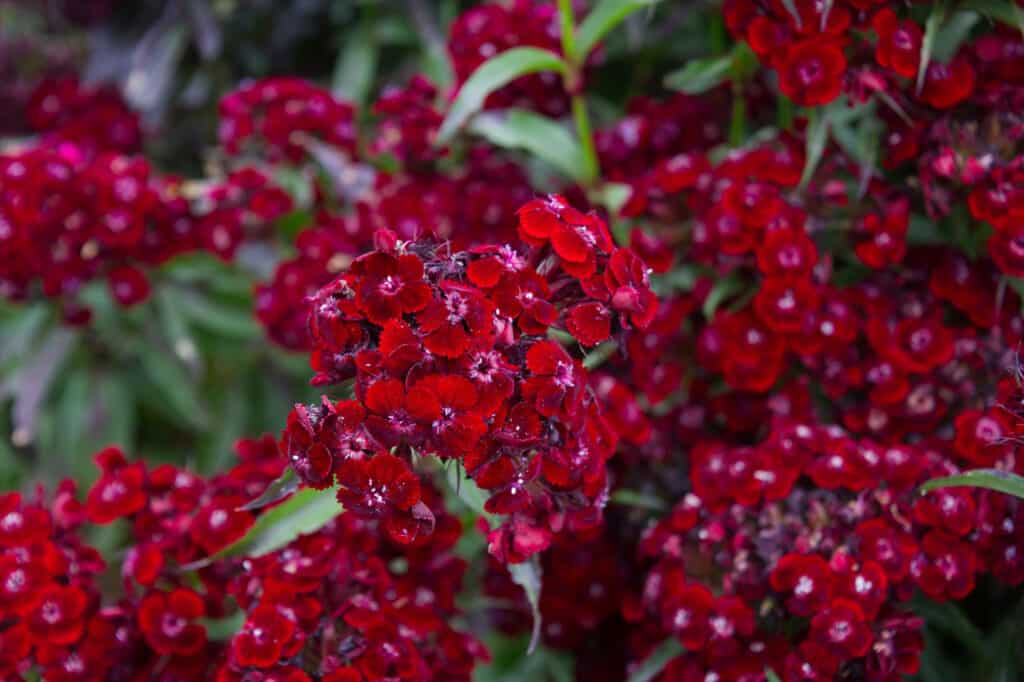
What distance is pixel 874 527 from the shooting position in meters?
1.29

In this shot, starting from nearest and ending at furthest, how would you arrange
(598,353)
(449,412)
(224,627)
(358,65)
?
(449,412) → (598,353) → (224,627) → (358,65)

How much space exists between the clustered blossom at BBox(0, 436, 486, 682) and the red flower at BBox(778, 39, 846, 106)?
793mm

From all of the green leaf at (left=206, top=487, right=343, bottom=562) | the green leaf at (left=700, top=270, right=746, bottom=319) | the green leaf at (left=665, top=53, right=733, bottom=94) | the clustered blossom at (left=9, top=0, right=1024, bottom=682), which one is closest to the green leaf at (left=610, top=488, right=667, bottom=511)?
the clustered blossom at (left=9, top=0, right=1024, bottom=682)

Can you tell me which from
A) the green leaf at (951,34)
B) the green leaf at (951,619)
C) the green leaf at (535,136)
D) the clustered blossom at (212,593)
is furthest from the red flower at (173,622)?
the green leaf at (951,34)

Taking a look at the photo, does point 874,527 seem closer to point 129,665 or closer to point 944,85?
point 944,85

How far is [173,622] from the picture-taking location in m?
1.33

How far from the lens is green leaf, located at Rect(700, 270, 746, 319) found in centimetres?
153

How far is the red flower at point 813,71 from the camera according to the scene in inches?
54.8

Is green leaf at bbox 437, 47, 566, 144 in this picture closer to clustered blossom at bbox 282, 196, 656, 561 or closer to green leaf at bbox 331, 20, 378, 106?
clustered blossom at bbox 282, 196, 656, 561

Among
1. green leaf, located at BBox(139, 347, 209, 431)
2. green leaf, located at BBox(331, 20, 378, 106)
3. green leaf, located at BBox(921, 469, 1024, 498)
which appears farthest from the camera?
green leaf, located at BBox(331, 20, 378, 106)

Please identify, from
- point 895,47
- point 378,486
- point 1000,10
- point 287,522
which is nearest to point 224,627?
point 287,522

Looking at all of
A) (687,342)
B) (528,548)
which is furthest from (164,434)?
(528,548)

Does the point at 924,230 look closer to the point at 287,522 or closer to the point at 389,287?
the point at 389,287

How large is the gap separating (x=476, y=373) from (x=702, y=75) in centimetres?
88
